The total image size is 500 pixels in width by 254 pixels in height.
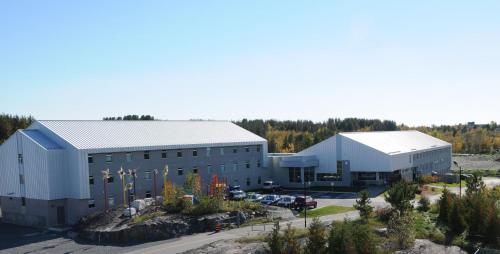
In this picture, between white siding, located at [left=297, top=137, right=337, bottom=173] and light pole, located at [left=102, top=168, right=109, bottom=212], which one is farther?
white siding, located at [left=297, top=137, right=337, bottom=173]

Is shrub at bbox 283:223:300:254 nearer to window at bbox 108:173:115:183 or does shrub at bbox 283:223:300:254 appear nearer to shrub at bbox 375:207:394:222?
shrub at bbox 375:207:394:222

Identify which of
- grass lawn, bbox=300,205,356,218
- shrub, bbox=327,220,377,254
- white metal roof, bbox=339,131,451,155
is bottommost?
grass lawn, bbox=300,205,356,218

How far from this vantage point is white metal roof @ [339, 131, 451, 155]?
65312 millimetres

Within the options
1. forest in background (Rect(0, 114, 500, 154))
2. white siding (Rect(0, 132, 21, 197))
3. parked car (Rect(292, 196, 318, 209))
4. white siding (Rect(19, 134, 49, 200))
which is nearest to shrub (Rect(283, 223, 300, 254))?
parked car (Rect(292, 196, 318, 209))

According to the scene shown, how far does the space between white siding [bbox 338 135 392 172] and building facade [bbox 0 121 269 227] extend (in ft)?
55.2

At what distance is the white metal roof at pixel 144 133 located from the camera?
4762cm

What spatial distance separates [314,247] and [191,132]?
3922 cm

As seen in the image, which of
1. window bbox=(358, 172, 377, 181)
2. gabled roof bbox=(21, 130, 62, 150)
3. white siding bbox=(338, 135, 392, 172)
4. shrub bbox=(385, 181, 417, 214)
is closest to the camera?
shrub bbox=(385, 181, 417, 214)

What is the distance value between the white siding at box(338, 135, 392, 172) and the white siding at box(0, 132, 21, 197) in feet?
121

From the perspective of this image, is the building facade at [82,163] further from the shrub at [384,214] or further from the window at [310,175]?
the shrub at [384,214]

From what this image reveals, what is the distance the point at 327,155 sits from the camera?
64.9m

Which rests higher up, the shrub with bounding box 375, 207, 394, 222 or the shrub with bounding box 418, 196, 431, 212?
the shrub with bounding box 375, 207, 394, 222

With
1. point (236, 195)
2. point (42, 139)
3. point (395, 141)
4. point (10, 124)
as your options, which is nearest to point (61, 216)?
point (42, 139)

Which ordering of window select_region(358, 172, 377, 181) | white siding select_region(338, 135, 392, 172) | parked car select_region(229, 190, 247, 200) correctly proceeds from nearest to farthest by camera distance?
parked car select_region(229, 190, 247, 200) < white siding select_region(338, 135, 392, 172) < window select_region(358, 172, 377, 181)
